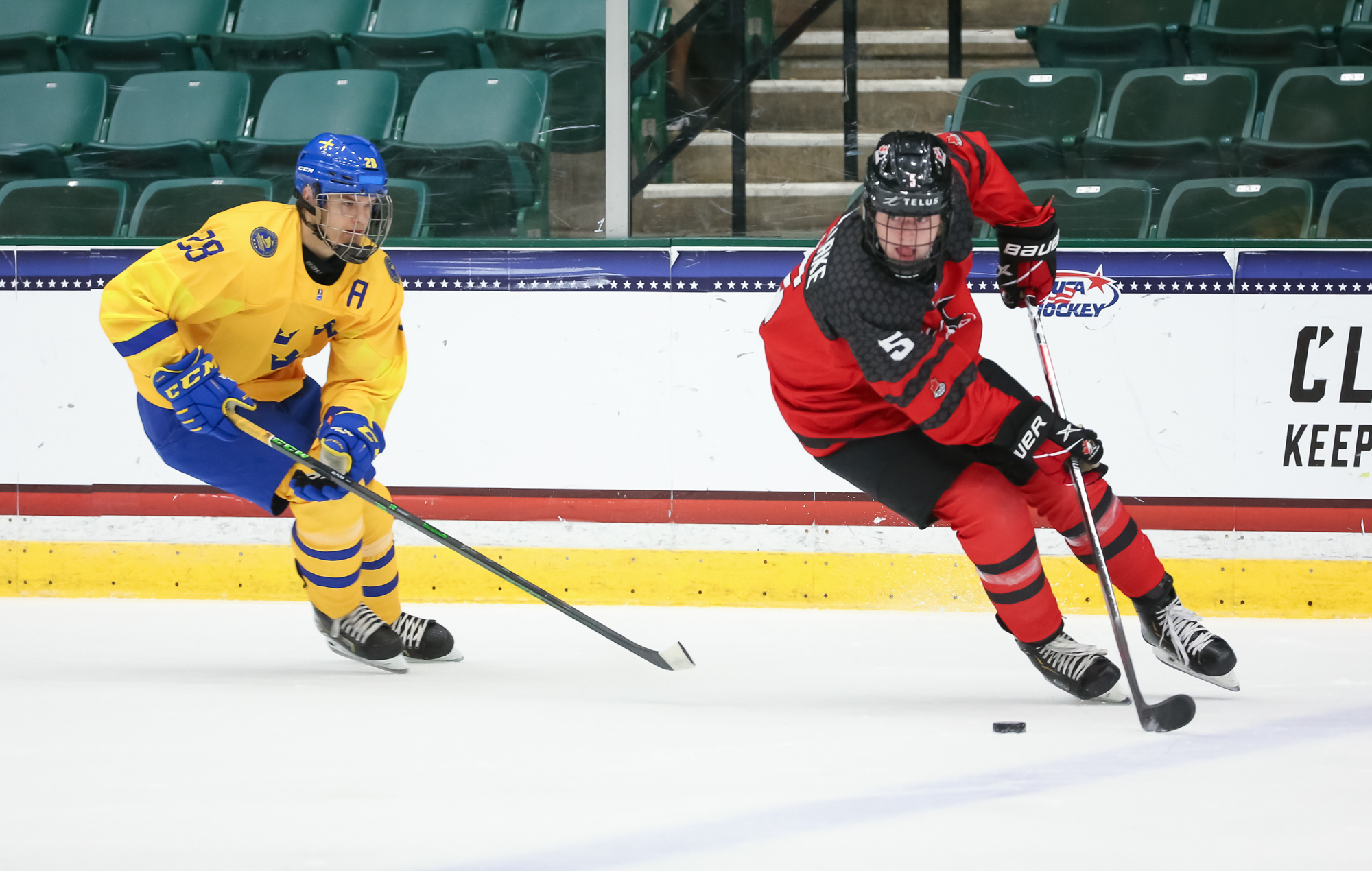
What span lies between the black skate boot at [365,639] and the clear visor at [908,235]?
1450 millimetres

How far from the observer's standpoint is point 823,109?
161 inches

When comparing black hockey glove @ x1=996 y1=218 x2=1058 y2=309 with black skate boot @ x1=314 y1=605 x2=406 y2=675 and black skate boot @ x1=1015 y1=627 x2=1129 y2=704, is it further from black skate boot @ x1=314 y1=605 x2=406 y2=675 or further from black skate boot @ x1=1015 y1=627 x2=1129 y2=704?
black skate boot @ x1=314 y1=605 x2=406 y2=675

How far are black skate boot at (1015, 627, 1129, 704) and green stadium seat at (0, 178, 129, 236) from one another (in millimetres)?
3176

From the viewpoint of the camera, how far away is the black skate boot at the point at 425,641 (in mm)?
3152

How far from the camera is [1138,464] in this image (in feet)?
12.2

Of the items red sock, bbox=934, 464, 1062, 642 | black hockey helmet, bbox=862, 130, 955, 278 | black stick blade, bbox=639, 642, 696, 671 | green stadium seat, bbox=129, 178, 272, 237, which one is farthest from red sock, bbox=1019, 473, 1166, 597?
green stadium seat, bbox=129, 178, 272, 237

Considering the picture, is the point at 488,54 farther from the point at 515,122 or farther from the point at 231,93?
the point at 231,93

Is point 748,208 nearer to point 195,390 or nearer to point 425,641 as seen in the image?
point 425,641

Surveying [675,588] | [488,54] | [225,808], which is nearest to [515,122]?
[488,54]

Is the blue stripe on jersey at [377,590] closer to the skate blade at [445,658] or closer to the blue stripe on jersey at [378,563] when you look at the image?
the blue stripe on jersey at [378,563]

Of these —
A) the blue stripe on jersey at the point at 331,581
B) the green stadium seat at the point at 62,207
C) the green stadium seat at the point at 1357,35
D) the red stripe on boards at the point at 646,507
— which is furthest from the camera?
the green stadium seat at the point at 62,207

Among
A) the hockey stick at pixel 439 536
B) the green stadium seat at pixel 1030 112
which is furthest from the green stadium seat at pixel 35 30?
the green stadium seat at pixel 1030 112

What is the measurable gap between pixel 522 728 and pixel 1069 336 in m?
2.03

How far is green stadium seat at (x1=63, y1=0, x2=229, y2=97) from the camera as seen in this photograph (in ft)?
15.2
